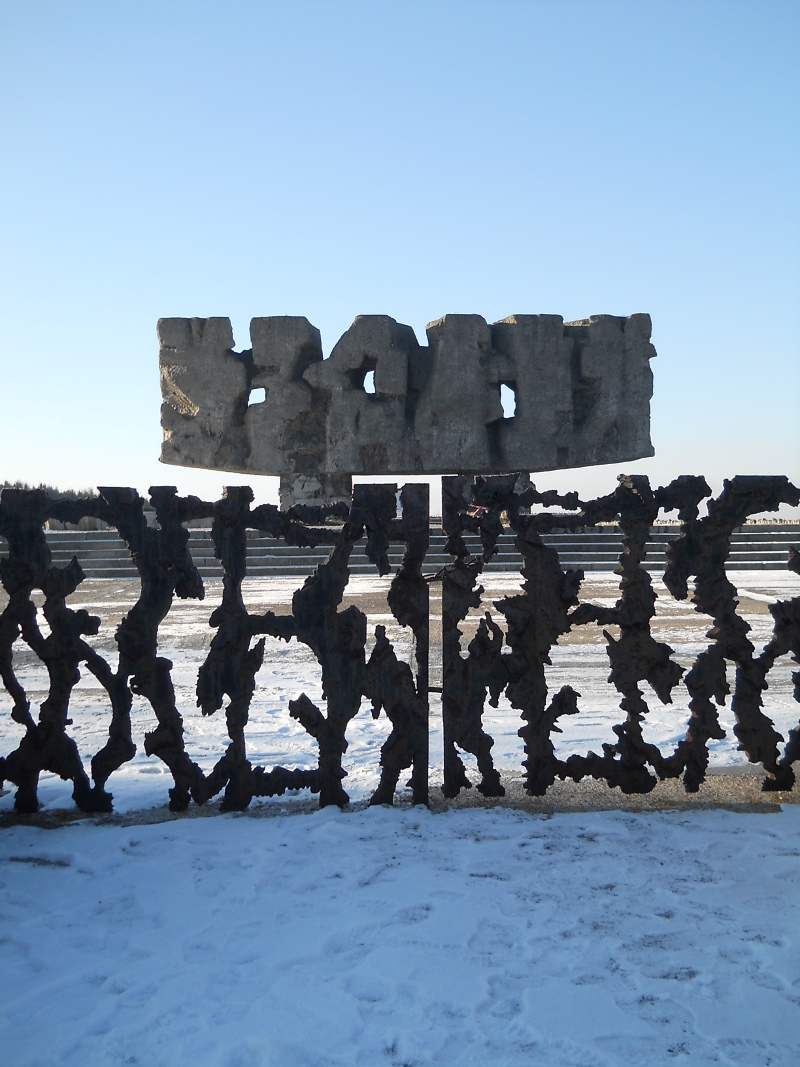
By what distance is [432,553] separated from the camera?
12.9 meters

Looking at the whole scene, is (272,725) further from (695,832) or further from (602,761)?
(695,832)

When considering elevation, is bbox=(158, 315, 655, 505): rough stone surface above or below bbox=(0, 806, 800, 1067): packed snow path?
above

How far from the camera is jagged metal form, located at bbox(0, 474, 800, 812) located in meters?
3.09

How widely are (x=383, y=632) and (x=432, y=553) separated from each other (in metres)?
9.81

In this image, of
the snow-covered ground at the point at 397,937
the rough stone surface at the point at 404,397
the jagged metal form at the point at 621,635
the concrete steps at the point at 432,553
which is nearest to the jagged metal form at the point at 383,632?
the jagged metal form at the point at 621,635

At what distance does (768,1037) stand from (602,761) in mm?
1423

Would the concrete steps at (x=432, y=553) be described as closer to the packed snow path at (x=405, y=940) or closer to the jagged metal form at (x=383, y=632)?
the jagged metal form at (x=383, y=632)

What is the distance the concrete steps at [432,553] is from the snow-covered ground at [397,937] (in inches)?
360

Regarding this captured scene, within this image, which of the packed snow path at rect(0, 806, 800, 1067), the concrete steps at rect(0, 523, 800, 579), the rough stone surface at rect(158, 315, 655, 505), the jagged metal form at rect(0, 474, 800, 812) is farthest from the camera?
the rough stone surface at rect(158, 315, 655, 505)

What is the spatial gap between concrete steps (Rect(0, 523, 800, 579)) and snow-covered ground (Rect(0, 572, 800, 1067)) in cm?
915

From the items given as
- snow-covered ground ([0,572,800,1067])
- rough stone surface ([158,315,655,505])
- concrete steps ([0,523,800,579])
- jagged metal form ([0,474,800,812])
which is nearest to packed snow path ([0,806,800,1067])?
snow-covered ground ([0,572,800,1067])

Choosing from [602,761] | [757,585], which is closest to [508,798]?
[602,761]

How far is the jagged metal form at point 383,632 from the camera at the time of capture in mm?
3090

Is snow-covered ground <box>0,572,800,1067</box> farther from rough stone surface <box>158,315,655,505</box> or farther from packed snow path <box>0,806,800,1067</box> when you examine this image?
rough stone surface <box>158,315,655,505</box>
